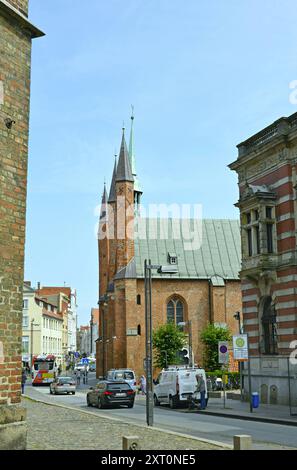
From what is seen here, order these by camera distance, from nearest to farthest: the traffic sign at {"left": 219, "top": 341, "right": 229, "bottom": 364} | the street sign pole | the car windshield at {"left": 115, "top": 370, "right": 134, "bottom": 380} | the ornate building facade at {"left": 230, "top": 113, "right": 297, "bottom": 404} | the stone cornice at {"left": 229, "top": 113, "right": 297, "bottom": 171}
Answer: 1. the street sign pole
2. the ornate building facade at {"left": 230, "top": 113, "right": 297, "bottom": 404}
3. the stone cornice at {"left": 229, "top": 113, "right": 297, "bottom": 171}
4. the traffic sign at {"left": 219, "top": 341, "right": 229, "bottom": 364}
5. the car windshield at {"left": 115, "top": 370, "right": 134, "bottom": 380}

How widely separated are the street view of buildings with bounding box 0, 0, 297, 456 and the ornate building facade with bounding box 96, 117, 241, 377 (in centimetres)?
12

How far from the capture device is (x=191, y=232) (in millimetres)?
63938

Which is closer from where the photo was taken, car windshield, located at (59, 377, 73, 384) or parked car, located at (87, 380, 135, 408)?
parked car, located at (87, 380, 135, 408)

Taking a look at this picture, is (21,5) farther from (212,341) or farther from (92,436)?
(212,341)

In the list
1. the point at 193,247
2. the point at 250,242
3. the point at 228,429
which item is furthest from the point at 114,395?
the point at 193,247

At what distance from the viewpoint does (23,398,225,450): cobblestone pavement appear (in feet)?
40.2

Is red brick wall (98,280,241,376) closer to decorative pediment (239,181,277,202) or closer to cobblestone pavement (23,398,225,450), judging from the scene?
decorative pediment (239,181,277,202)

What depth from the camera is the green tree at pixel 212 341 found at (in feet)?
173

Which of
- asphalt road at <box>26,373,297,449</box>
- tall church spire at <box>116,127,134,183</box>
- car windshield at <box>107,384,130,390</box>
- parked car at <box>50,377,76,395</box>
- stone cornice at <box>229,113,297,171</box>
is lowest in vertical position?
parked car at <box>50,377,76,395</box>

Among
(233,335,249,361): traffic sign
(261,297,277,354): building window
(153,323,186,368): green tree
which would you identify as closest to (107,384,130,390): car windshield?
(233,335,249,361): traffic sign

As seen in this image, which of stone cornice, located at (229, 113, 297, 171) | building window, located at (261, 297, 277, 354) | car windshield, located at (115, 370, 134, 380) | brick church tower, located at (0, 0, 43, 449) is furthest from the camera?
car windshield, located at (115, 370, 134, 380)

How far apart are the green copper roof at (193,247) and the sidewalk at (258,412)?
29.4 metres

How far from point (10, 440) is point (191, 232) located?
5438 cm

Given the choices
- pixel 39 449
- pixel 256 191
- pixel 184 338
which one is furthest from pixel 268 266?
pixel 184 338
